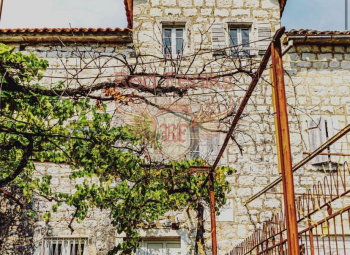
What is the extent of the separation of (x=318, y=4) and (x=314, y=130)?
3.48 meters

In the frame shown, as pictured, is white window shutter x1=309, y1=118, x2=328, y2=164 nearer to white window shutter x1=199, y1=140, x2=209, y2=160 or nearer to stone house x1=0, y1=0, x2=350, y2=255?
stone house x1=0, y1=0, x2=350, y2=255

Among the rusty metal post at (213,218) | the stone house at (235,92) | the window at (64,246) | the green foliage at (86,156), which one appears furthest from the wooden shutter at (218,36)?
the window at (64,246)

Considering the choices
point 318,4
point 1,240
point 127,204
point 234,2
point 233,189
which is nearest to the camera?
point 127,204

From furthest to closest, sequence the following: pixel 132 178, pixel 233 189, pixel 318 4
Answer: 1. pixel 318 4
2. pixel 233 189
3. pixel 132 178

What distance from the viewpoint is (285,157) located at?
298 centimetres

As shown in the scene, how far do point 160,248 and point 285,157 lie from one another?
5351 millimetres

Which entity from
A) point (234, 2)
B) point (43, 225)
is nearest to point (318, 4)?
point (234, 2)

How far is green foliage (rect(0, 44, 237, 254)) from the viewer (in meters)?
4.92

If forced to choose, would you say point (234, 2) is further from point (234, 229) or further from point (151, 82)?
point (151, 82)

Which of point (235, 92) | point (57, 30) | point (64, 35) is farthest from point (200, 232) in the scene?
point (57, 30)

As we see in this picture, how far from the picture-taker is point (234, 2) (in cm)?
930

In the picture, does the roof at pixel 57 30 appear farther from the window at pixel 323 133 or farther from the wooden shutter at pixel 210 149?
the window at pixel 323 133

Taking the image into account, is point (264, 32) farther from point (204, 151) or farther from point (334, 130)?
point (204, 151)

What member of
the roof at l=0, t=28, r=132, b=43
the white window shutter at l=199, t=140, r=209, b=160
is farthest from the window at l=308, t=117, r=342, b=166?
the roof at l=0, t=28, r=132, b=43
